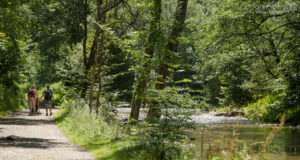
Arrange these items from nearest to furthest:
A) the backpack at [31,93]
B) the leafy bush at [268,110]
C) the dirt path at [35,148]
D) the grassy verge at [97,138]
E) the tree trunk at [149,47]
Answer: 1. the dirt path at [35,148]
2. the grassy verge at [97,138]
3. the tree trunk at [149,47]
4. the backpack at [31,93]
5. the leafy bush at [268,110]

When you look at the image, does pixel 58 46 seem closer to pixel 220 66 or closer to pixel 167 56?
pixel 220 66

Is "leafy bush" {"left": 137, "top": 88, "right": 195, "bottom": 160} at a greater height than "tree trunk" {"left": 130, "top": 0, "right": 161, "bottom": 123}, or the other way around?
"tree trunk" {"left": 130, "top": 0, "right": 161, "bottom": 123}

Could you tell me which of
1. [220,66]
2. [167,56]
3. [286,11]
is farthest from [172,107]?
[220,66]

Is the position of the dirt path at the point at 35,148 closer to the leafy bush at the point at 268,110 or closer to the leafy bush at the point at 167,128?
the leafy bush at the point at 167,128

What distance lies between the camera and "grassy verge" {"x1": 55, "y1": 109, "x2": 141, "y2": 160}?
8.48 metres

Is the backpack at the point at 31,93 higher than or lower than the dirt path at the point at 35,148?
higher

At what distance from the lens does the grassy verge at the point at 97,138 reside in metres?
8.48

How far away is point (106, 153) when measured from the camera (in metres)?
8.77

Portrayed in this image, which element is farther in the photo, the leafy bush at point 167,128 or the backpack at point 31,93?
the backpack at point 31,93

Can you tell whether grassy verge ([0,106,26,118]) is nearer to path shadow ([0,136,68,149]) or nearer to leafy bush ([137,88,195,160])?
path shadow ([0,136,68,149])

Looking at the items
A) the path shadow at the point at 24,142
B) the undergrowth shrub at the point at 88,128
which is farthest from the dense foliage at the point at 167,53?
the path shadow at the point at 24,142

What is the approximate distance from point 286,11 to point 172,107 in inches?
342

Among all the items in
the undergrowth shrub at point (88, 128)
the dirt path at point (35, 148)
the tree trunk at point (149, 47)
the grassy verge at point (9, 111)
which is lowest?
the dirt path at point (35, 148)

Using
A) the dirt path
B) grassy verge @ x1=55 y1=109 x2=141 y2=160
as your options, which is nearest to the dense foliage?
grassy verge @ x1=55 y1=109 x2=141 y2=160
